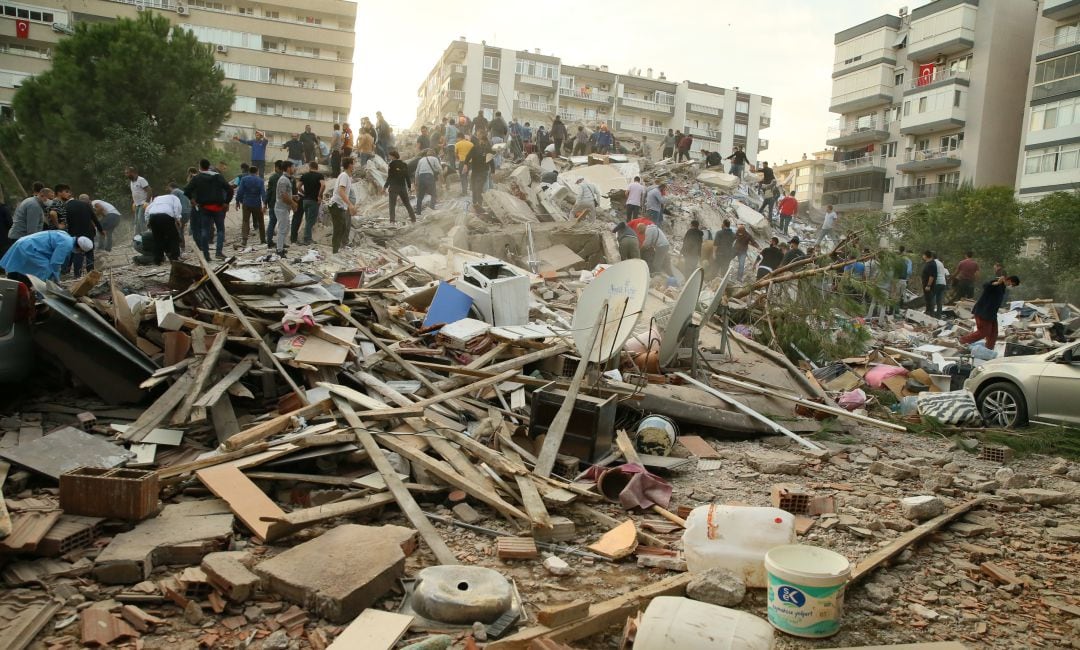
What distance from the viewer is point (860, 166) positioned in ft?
167

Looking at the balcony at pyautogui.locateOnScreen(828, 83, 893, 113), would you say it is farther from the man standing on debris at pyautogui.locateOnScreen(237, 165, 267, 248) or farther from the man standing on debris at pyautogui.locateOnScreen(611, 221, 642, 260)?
the man standing on debris at pyautogui.locateOnScreen(237, 165, 267, 248)

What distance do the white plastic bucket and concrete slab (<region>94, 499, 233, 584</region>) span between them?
113 inches

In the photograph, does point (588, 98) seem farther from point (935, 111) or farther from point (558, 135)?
point (558, 135)

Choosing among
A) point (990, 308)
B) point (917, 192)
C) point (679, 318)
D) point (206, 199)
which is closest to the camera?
point (679, 318)

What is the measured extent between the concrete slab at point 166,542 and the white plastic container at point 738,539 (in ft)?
8.44

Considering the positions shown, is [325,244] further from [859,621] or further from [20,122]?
[20,122]

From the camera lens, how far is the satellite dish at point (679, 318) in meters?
7.68

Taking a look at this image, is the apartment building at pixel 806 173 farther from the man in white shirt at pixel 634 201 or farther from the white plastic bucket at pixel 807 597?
the white plastic bucket at pixel 807 597

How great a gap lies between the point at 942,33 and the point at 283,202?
153 feet

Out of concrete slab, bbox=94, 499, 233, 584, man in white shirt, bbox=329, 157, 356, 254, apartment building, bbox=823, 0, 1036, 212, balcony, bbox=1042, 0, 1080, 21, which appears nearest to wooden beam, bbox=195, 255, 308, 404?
concrete slab, bbox=94, 499, 233, 584

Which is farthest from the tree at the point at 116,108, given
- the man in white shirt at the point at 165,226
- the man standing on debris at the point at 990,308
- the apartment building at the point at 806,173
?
the apartment building at the point at 806,173

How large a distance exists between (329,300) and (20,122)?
2668 centimetres

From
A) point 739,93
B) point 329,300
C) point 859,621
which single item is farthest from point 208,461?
point 739,93

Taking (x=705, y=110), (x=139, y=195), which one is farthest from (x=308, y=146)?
(x=705, y=110)
